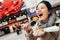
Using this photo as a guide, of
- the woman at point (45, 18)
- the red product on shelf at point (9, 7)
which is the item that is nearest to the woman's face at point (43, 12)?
the woman at point (45, 18)

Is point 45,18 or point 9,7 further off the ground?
point 9,7

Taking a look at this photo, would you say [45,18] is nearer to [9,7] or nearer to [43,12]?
[43,12]

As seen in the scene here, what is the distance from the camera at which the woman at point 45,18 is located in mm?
1159

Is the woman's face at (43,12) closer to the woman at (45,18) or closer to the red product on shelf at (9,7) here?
the woman at (45,18)

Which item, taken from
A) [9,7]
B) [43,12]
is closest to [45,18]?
[43,12]

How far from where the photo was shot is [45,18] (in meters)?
1.18

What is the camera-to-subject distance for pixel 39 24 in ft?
3.92

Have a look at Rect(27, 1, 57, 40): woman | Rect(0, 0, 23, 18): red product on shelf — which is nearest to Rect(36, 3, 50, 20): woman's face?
Rect(27, 1, 57, 40): woman

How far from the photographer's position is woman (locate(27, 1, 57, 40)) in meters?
1.16

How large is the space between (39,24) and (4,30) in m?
0.27

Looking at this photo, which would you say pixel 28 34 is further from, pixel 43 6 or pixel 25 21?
pixel 43 6

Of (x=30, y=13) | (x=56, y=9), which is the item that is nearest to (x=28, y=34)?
(x=30, y=13)

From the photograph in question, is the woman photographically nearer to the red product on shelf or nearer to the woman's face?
the woman's face

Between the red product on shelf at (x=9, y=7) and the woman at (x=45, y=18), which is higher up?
the red product on shelf at (x=9, y=7)
